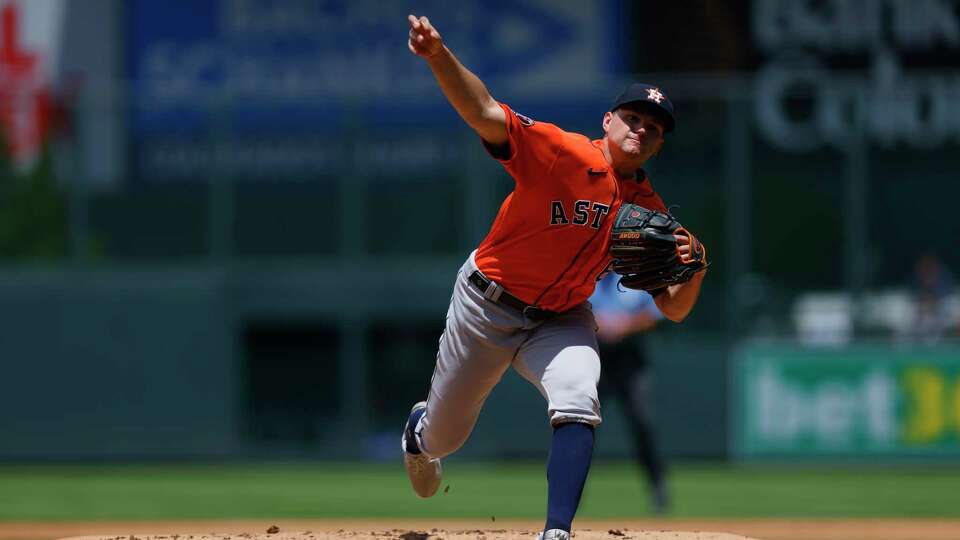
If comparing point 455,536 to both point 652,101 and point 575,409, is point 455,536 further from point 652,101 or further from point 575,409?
point 652,101

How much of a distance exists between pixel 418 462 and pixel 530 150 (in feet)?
4.71

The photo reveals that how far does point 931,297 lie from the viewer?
43.1 feet

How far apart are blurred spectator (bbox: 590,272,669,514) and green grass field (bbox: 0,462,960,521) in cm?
29

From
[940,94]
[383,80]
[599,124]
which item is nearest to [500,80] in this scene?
[383,80]

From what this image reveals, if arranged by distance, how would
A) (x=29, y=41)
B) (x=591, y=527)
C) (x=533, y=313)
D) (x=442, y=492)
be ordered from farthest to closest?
1. (x=29, y=41)
2. (x=442, y=492)
3. (x=591, y=527)
4. (x=533, y=313)

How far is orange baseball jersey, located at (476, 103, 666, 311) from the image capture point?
539cm

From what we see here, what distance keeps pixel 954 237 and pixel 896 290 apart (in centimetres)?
66

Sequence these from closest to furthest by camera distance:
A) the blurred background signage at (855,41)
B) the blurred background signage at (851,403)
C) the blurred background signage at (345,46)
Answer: the blurred background signage at (851,403) → the blurred background signage at (855,41) → the blurred background signage at (345,46)

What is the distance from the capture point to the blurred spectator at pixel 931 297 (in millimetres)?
13031

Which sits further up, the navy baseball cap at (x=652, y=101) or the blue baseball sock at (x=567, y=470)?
the navy baseball cap at (x=652, y=101)

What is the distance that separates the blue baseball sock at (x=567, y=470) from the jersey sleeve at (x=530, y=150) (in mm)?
839

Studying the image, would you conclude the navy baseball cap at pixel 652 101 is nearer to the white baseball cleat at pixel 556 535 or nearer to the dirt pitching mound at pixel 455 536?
the white baseball cleat at pixel 556 535

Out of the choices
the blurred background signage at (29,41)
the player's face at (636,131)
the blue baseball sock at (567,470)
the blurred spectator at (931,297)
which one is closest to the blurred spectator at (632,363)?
the player's face at (636,131)

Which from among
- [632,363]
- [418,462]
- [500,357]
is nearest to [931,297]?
[632,363]
